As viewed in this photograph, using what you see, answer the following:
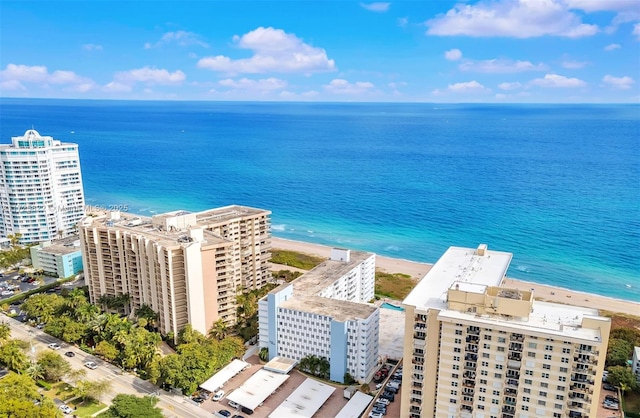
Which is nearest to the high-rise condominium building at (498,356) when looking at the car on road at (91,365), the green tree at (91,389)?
the green tree at (91,389)

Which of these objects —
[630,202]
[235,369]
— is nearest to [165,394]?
[235,369]

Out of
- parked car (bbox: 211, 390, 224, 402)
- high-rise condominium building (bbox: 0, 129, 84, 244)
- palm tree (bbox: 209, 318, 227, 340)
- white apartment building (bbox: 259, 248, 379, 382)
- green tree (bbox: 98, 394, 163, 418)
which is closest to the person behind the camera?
green tree (bbox: 98, 394, 163, 418)

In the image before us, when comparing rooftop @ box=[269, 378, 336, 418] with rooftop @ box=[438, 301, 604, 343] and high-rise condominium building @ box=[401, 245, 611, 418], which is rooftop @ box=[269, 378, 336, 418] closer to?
high-rise condominium building @ box=[401, 245, 611, 418]

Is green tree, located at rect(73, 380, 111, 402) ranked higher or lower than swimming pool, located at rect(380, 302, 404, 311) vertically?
higher

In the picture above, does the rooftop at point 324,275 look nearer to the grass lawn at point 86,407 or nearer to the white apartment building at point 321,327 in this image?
the white apartment building at point 321,327

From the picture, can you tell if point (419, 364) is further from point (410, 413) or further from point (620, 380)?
point (620, 380)

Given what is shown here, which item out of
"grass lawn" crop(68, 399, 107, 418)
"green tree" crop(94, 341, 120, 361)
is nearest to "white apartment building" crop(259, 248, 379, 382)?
"green tree" crop(94, 341, 120, 361)

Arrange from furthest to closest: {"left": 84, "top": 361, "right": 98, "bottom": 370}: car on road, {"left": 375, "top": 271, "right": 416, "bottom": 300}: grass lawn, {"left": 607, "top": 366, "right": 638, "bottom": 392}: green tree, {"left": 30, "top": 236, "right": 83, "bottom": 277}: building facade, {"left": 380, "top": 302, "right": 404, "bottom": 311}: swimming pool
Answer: {"left": 30, "top": 236, "right": 83, "bottom": 277}: building facade
{"left": 375, "top": 271, "right": 416, "bottom": 300}: grass lawn
{"left": 380, "top": 302, "right": 404, "bottom": 311}: swimming pool
{"left": 84, "top": 361, "right": 98, "bottom": 370}: car on road
{"left": 607, "top": 366, "right": 638, "bottom": 392}: green tree
